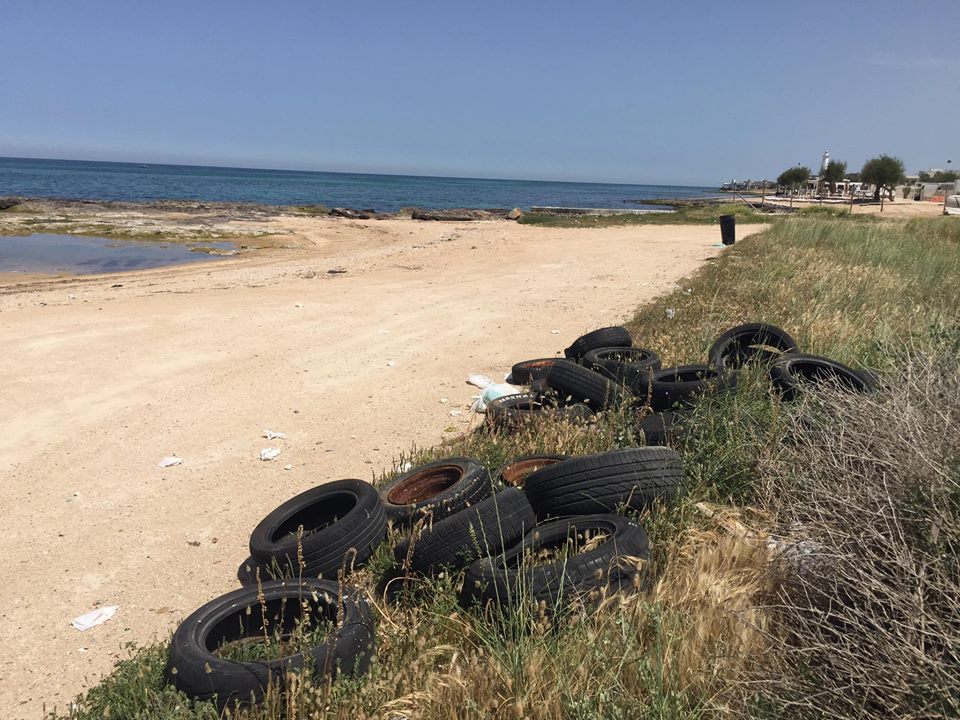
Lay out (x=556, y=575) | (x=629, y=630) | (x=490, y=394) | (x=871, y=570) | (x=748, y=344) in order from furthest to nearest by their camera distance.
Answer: (x=490, y=394)
(x=748, y=344)
(x=556, y=575)
(x=629, y=630)
(x=871, y=570)

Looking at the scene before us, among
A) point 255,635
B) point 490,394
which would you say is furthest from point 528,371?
point 255,635

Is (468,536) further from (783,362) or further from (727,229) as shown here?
(727,229)

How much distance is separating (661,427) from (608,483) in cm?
142

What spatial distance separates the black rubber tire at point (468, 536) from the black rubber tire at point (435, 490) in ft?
0.90

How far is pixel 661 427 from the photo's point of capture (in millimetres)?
5352

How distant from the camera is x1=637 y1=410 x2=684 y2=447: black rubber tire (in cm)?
512

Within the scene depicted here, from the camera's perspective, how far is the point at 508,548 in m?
3.96

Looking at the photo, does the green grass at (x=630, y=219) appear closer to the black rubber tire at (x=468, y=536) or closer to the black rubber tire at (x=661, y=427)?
the black rubber tire at (x=661, y=427)

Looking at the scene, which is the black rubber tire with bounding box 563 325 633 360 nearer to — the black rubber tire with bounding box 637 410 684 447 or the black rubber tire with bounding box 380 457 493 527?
the black rubber tire with bounding box 637 410 684 447

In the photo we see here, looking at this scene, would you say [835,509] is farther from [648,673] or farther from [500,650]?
[500,650]

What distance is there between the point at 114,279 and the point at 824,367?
1665 cm

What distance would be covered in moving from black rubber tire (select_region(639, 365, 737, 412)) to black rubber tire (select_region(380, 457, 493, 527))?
1.96 m

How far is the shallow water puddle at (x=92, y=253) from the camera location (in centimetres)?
1973

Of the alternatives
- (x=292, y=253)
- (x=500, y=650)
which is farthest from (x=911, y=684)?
(x=292, y=253)
